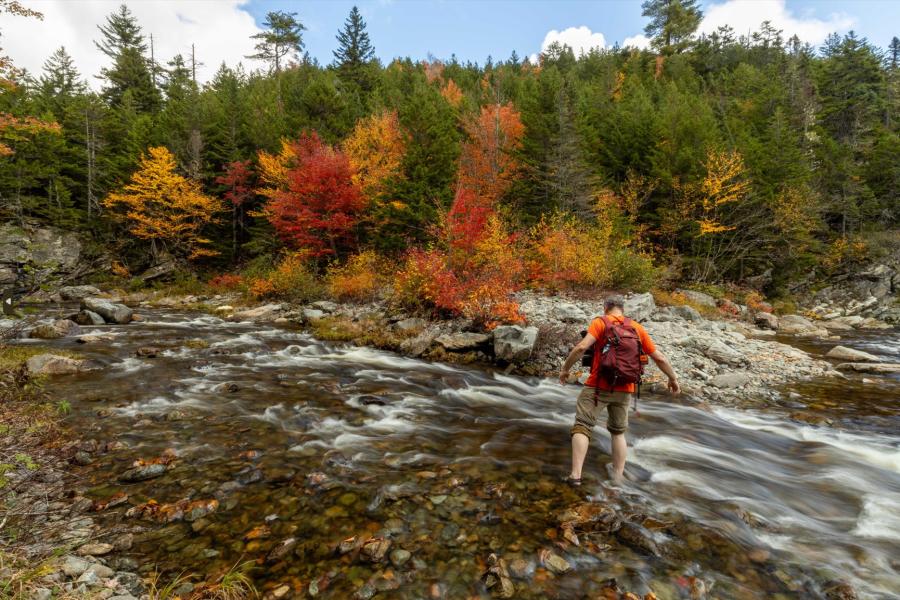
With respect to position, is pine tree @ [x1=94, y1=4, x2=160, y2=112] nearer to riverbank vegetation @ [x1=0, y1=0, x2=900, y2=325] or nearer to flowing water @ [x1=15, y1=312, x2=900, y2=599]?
riverbank vegetation @ [x1=0, y1=0, x2=900, y2=325]

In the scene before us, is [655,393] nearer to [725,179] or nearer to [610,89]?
[725,179]

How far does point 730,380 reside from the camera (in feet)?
34.7

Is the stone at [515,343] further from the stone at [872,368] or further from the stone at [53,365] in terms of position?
the stone at [53,365]

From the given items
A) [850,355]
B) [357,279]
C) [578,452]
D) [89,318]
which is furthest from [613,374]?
[89,318]

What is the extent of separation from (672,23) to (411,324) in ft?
240

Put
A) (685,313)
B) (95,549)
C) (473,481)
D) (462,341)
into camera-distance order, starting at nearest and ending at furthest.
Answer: (95,549) → (473,481) → (462,341) → (685,313)

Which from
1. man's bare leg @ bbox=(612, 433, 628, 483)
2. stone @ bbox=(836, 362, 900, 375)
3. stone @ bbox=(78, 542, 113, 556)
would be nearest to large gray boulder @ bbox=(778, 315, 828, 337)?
stone @ bbox=(836, 362, 900, 375)

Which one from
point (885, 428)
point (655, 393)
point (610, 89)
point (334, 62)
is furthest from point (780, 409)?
point (334, 62)

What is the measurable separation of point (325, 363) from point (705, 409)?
10.1m

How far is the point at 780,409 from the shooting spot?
9203 millimetres

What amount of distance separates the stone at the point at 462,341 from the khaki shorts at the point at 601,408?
24.4 feet

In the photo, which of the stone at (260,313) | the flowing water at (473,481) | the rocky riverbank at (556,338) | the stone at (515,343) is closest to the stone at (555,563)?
the flowing water at (473,481)

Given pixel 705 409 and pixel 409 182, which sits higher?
pixel 409 182

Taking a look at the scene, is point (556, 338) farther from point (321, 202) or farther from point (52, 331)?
point (321, 202)
